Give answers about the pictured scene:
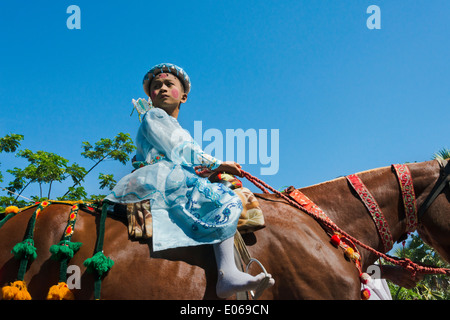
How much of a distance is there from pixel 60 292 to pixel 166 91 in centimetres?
206

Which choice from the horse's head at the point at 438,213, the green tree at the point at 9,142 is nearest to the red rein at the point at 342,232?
the horse's head at the point at 438,213

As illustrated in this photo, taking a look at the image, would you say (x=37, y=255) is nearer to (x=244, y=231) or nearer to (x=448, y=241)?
(x=244, y=231)

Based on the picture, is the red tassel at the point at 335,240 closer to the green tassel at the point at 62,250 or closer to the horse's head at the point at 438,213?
the horse's head at the point at 438,213

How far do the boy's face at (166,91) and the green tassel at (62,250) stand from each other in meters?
1.59

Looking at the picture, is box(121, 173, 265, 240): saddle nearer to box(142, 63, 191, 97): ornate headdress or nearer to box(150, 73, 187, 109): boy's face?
box(150, 73, 187, 109): boy's face

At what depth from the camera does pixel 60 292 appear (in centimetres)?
269

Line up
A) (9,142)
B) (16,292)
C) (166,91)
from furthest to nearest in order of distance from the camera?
(9,142), (166,91), (16,292)

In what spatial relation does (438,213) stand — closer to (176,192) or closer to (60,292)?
(176,192)

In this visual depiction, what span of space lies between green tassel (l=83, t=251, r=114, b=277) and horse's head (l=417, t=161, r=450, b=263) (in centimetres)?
319

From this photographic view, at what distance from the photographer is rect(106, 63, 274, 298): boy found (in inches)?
117

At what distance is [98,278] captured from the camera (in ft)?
9.10

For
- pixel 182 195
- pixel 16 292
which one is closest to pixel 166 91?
pixel 182 195
